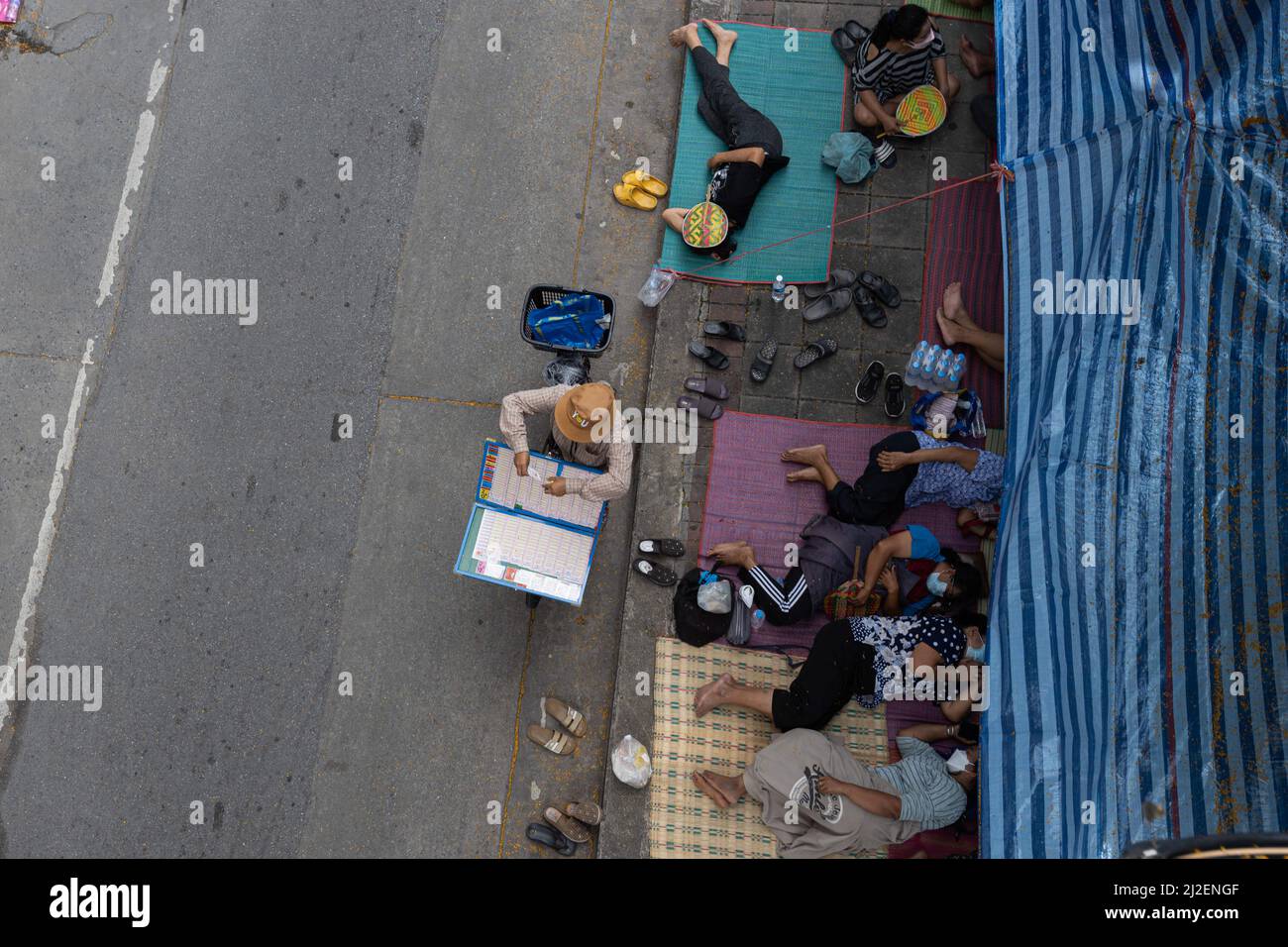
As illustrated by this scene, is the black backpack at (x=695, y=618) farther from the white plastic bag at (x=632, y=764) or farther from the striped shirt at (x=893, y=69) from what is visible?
the striped shirt at (x=893, y=69)

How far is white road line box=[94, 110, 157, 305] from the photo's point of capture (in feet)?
21.3

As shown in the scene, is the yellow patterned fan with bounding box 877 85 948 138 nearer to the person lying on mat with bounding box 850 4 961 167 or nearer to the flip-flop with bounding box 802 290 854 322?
the person lying on mat with bounding box 850 4 961 167

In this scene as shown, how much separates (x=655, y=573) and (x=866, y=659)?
1.44 metres

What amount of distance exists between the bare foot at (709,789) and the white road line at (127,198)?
536cm

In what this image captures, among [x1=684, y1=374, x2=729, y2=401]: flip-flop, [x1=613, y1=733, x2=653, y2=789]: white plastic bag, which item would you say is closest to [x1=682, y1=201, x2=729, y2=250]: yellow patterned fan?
[x1=684, y1=374, x2=729, y2=401]: flip-flop

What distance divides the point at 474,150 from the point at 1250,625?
5.72m

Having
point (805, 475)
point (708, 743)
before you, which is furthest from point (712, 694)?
point (805, 475)

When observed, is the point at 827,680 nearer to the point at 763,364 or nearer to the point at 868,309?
the point at 763,364

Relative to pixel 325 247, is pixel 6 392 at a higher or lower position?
lower

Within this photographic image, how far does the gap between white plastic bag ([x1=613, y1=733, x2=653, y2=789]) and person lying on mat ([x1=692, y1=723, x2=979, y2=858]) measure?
0.53 metres

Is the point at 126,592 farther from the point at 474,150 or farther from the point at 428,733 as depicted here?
the point at 474,150

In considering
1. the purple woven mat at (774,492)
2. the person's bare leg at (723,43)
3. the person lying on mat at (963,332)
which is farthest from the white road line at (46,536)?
the person lying on mat at (963,332)

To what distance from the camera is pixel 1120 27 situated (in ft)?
17.4

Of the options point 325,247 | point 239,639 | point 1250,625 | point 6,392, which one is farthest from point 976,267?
point 6,392
